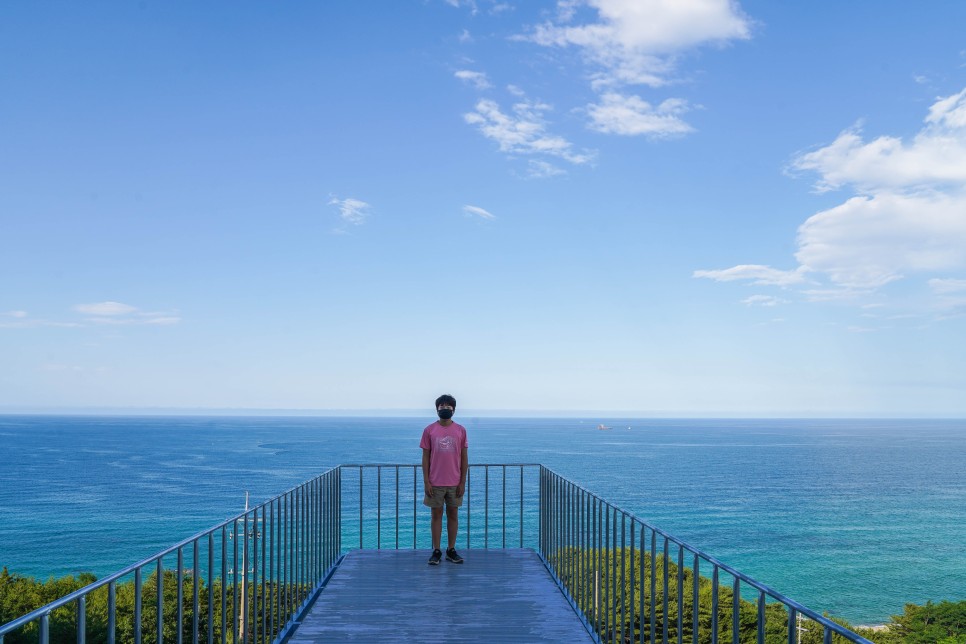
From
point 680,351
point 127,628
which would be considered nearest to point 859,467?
point 680,351

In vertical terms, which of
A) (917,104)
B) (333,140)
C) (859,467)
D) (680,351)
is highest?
(917,104)

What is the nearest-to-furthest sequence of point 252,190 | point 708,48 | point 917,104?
point 708,48
point 252,190
point 917,104

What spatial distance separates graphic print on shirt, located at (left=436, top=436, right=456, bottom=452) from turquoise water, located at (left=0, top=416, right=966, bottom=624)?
39880 mm

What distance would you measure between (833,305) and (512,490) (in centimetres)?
5140

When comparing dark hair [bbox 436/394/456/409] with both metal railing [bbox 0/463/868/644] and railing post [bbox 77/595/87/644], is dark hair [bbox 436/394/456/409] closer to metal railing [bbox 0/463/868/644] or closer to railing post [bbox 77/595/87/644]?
metal railing [bbox 0/463/868/644]

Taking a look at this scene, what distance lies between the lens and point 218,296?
316 feet

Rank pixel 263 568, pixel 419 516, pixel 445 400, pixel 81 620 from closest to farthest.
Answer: pixel 81 620 → pixel 263 568 → pixel 445 400 → pixel 419 516

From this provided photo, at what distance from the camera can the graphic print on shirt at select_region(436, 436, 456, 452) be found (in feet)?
20.2

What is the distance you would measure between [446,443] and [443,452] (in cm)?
8

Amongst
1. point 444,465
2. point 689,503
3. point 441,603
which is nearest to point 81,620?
point 441,603

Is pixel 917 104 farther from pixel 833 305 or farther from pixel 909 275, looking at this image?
pixel 833 305

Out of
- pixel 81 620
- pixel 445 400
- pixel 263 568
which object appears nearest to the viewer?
pixel 81 620

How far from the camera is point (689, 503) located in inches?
2391

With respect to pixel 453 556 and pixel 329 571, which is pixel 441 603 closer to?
pixel 453 556
